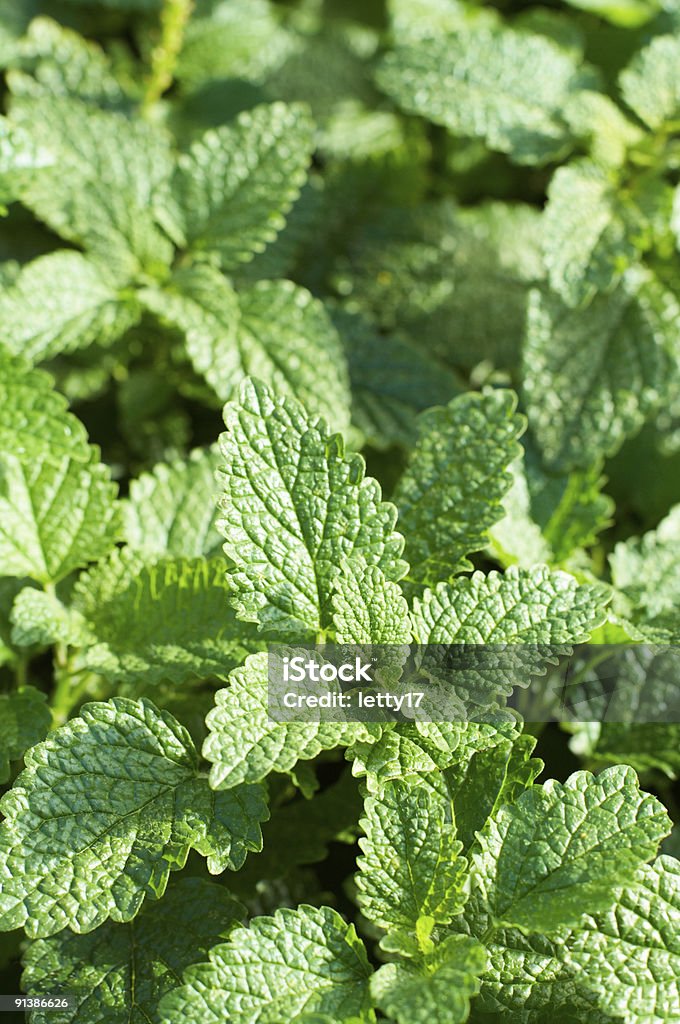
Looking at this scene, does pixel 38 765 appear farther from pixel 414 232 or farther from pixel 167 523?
pixel 414 232

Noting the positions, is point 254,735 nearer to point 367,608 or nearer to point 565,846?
point 367,608

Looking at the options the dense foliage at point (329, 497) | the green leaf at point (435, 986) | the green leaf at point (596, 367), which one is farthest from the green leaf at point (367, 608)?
the green leaf at point (596, 367)

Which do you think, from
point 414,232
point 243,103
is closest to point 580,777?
point 414,232

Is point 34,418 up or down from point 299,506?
up

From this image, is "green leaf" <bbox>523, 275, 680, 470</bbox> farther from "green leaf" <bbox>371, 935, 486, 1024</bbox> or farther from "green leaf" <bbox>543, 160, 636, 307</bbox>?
"green leaf" <bbox>371, 935, 486, 1024</bbox>

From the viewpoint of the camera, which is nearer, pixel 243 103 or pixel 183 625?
pixel 183 625

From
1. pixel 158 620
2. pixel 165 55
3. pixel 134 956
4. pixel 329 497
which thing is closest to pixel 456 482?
pixel 329 497
